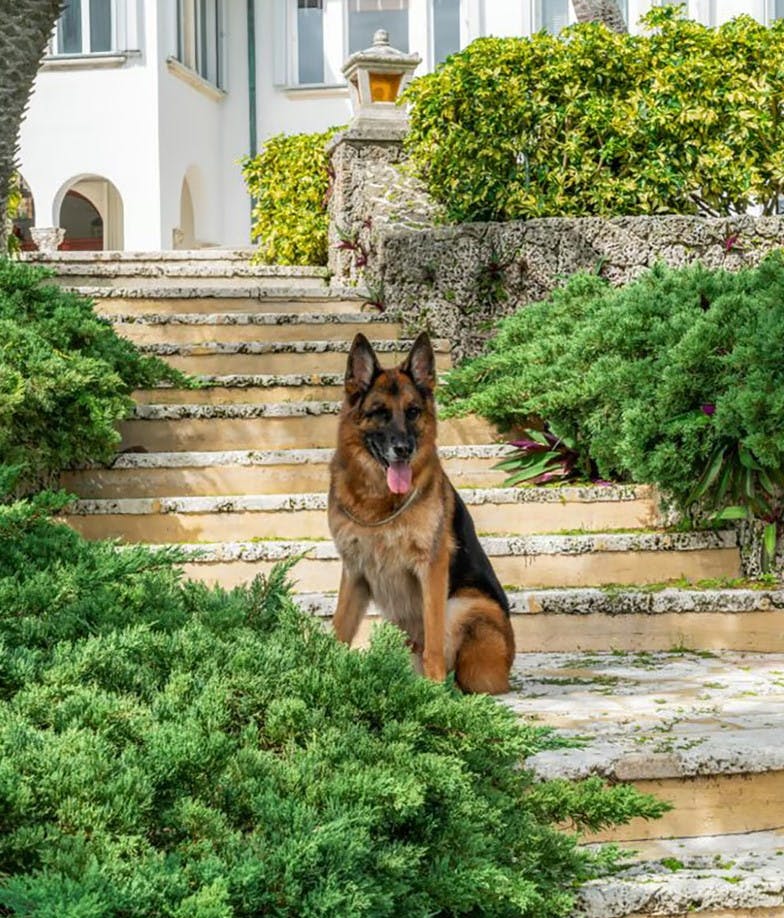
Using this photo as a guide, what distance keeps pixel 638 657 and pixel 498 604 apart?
4.02 feet

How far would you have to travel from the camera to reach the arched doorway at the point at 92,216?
22828mm

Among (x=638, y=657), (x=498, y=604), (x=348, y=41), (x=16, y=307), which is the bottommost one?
(x=638, y=657)

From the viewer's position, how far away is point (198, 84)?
19656 mm

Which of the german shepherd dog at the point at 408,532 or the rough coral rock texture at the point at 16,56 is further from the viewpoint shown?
the rough coral rock texture at the point at 16,56

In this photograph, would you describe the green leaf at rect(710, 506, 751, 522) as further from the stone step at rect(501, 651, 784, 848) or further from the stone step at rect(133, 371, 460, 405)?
the stone step at rect(133, 371, 460, 405)

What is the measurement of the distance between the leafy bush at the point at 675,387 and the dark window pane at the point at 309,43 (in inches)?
505

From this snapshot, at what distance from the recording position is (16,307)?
765 centimetres

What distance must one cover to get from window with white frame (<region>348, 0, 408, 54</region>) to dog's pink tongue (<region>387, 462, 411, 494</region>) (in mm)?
15729

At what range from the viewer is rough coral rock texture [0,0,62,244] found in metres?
8.61

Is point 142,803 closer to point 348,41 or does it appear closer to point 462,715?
point 462,715

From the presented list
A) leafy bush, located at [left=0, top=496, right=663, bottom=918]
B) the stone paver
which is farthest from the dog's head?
leafy bush, located at [left=0, top=496, right=663, bottom=918]

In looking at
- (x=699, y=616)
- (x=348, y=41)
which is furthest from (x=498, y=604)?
(x=348, y=41)

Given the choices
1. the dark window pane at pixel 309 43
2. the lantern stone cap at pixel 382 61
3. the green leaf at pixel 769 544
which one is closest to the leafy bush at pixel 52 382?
the green leaf at pixel 769 544

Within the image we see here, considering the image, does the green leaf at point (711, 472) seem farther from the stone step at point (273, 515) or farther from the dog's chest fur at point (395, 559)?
the dog's chest fur at point (395, 559)
